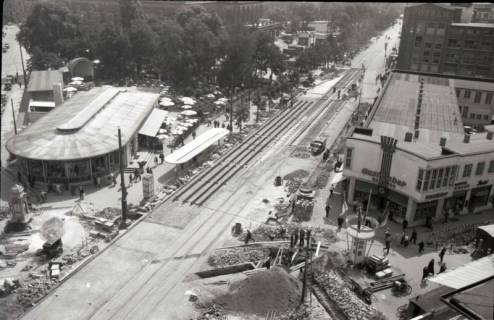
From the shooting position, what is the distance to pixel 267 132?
58031mm

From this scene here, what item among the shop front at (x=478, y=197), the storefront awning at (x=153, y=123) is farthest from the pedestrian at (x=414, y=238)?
the storefront awning at (x=153, y=123)

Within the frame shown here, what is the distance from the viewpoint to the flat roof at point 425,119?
36750 millimetres

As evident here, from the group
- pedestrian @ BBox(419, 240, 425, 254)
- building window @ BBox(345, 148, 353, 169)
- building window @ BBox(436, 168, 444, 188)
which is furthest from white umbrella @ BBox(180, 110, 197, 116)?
pedestrian @ BBox(419, 240, 425, 254)

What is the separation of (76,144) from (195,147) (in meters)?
11.4

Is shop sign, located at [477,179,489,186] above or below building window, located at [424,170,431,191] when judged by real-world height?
below

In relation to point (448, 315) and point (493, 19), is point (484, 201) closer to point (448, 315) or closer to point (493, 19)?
point (448, 315)

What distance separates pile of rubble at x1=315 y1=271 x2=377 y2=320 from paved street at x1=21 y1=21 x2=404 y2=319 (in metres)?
8.08

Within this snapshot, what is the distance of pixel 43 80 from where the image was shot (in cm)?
6831

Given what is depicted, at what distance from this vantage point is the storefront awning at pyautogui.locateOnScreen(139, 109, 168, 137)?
1965 inches

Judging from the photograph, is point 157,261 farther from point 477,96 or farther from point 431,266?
point 477,96

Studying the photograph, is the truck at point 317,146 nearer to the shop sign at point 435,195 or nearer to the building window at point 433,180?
the shop sign at point 435,195

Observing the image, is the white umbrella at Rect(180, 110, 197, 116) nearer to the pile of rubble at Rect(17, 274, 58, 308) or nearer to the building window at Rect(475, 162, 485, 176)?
the pile of rubble at Rect(17, 274, 58, 308)

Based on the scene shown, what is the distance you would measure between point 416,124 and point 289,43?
102341mm

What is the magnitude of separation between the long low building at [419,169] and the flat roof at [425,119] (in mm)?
93
